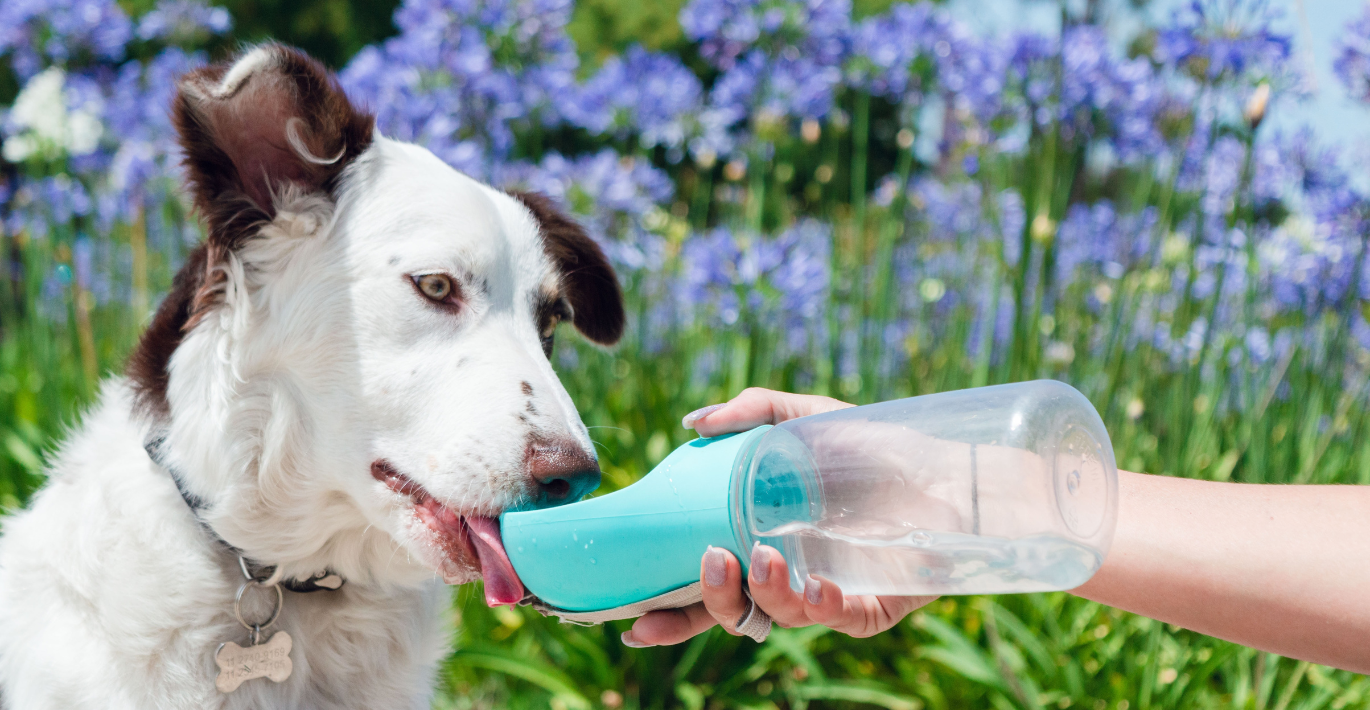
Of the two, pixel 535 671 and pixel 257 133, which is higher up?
pixel 257 133

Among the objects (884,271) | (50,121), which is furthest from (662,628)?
(50,121)

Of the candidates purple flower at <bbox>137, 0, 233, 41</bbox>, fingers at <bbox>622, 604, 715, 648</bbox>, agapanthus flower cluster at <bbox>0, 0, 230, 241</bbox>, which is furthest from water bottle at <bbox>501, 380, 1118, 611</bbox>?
purple flower at <bbox>137, 0, 233, 41</bbox>

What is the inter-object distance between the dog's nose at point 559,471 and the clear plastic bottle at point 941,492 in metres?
0.37

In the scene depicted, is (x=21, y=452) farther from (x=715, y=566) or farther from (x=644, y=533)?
(x=715, y=566)

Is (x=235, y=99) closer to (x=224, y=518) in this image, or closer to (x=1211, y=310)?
(x=224, y=518)

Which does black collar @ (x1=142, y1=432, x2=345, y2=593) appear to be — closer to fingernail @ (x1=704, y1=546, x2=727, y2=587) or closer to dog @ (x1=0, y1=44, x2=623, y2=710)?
dog @ (x1=0, y1=44, x2=623, y2=710)

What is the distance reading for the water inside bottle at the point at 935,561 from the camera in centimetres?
146

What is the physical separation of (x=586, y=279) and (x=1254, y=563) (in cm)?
188

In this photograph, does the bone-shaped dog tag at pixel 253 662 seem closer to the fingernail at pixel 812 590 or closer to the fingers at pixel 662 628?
the fingers at pixel 662 628

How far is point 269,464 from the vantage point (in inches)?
76.2

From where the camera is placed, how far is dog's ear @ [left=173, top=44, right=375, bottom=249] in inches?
72.5

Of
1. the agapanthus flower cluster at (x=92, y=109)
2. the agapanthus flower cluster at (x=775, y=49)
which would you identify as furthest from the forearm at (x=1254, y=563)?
the agapanthus flower cluster at (x=92, y=109)

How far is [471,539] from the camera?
1.82 m

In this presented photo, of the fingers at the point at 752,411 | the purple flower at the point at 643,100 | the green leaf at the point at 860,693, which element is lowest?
the green leaf at the point at 860,693
